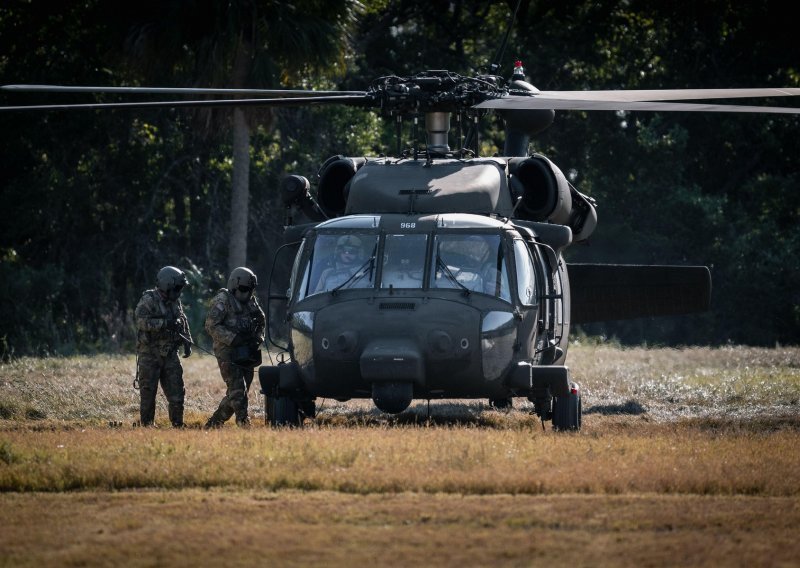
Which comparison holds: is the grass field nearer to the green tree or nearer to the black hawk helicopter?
the black hawk helicopter

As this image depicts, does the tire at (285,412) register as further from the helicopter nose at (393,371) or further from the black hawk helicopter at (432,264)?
the helicopter nose at (393,371)

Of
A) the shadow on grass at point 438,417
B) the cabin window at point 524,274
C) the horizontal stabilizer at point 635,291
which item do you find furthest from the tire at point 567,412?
the horizontal stabilizer at point 635,291

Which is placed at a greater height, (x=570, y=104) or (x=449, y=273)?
(x=570, y=104)

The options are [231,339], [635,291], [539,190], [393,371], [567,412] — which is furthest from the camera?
[635,291]

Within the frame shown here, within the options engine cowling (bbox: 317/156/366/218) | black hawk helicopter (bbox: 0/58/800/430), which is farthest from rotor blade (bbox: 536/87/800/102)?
engine cowling (bbox: 317/156/366/218)

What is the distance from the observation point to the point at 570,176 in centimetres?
4234

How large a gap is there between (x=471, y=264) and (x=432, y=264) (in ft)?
1.21

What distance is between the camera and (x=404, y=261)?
45.2 ft

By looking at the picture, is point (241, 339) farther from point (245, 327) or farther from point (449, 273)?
point (449, 273)

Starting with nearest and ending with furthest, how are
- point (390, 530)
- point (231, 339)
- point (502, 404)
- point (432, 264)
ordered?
point (390, 530) → point (432, 264) → point (231, 339) → point (502, 404)

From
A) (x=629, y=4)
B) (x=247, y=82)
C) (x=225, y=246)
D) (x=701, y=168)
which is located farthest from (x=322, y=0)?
(x=701, y=168)

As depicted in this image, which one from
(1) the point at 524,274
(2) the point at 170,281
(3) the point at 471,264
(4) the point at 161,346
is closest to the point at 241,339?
(4) the point at 161,346

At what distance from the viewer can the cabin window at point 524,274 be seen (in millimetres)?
13836

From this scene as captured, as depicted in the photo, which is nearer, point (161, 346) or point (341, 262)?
point (341, 262)
